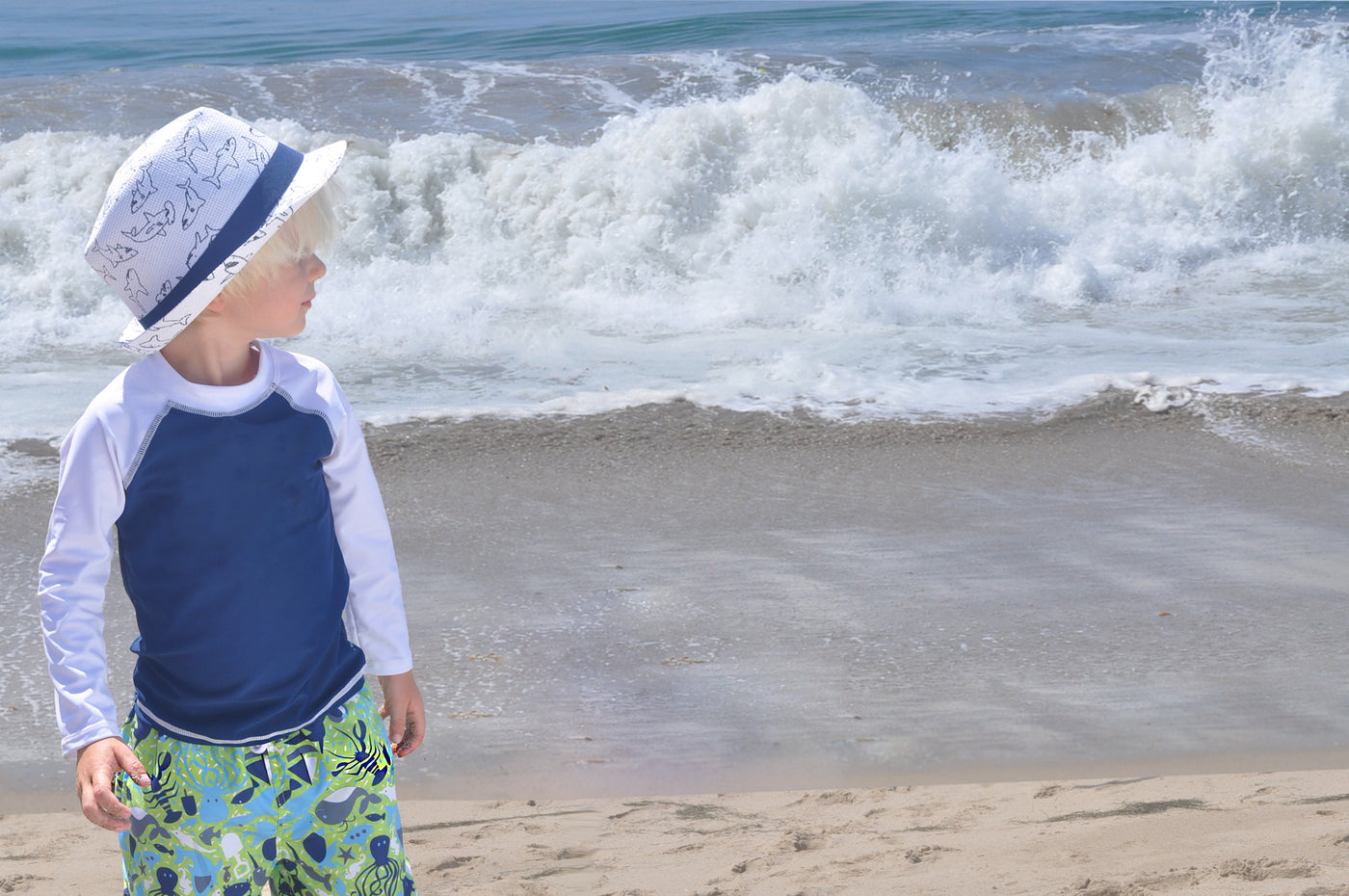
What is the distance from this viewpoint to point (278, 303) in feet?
5.23

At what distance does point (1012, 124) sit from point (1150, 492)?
8.28m

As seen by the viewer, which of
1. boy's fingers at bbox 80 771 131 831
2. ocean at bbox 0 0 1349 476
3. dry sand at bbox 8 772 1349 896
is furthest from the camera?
ocean at bbox 0 0 1349 476

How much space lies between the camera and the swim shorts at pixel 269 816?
1.55m

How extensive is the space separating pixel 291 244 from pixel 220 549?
0.38 meters

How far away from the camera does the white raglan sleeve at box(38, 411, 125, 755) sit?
148cm

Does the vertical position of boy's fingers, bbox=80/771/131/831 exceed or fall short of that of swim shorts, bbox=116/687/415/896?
it exceeds it

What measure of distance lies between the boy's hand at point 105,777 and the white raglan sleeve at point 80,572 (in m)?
0.01

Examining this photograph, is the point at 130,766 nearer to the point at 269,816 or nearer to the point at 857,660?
the point at 269,816

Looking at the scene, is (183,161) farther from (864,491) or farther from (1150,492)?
(1150,492)

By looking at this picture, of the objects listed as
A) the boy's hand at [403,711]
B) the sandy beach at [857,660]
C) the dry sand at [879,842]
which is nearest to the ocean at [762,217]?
the sandy beach at [857,660]

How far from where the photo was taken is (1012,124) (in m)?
12.3

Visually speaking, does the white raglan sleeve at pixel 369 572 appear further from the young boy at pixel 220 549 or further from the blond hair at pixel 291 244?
the blond hair at pixel 291 244

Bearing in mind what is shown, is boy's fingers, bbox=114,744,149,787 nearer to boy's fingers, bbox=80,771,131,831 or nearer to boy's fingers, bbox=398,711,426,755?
boy's fingers, bbox=80,771,131,831

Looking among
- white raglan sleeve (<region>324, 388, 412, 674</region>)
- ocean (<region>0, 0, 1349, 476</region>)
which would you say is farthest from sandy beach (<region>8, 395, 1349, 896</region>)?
white raglan sleeve (<region>324, 388, 412, 674</region>)
